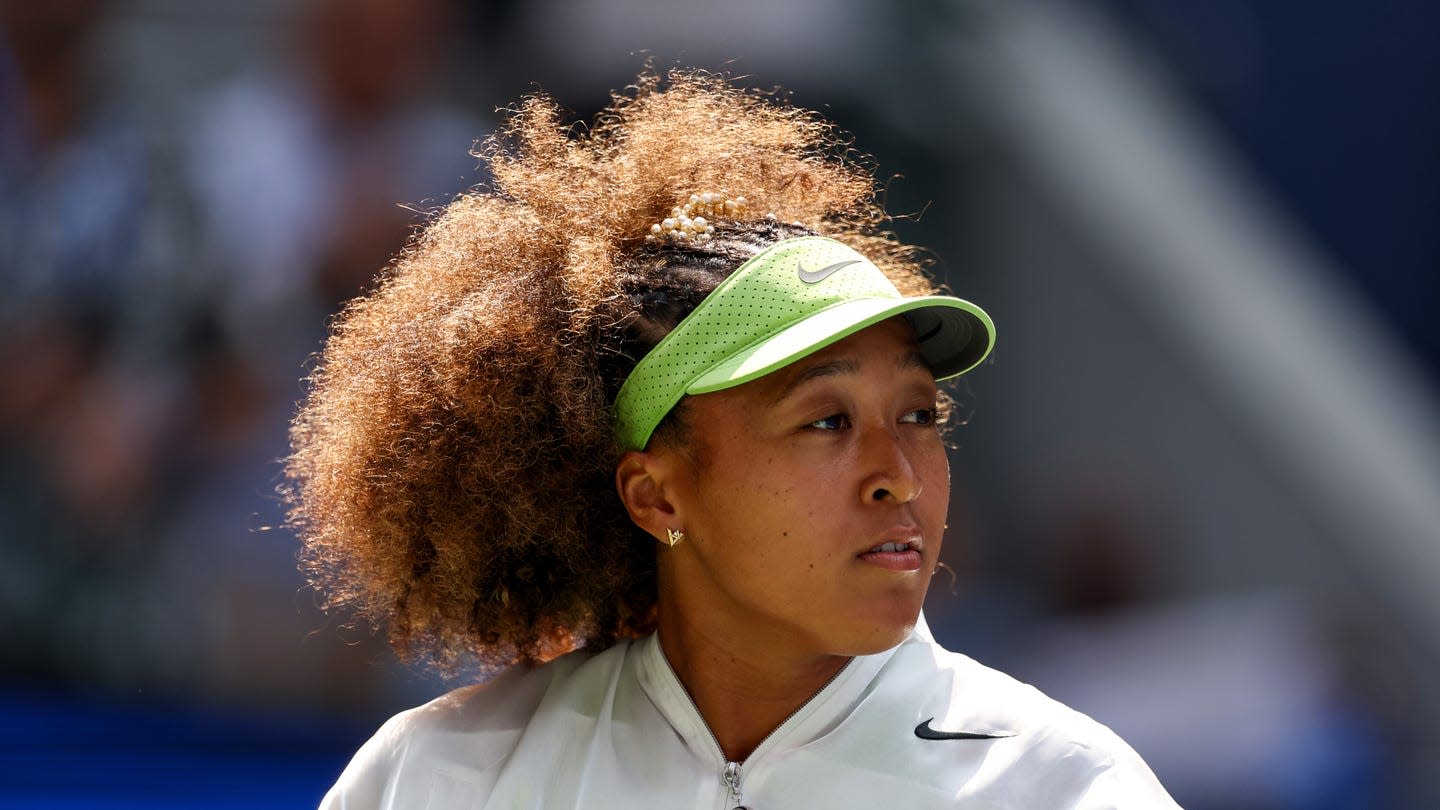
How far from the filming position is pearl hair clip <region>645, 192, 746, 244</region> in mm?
2590

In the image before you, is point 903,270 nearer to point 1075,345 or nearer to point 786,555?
point 786,555

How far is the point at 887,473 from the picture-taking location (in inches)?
89.0

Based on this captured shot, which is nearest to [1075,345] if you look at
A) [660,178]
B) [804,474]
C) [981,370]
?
[981,370]

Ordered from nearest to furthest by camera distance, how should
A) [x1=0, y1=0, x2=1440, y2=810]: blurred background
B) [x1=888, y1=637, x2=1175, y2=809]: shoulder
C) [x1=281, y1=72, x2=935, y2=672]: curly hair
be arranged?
1. [x1=888, y1=637, x2=1175, y2=809]: shoulder
2. [x1=281, y1=72, x2=935, y2=672]: curly hair
3. [x1=0, y1=0, x2=1440, y2=810]: blurred background

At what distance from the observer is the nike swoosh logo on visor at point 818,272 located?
2.40 metres

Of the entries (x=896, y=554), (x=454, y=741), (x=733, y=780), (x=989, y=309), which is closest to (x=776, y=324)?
(x=896, y=554)

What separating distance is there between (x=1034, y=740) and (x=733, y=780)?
436 mm

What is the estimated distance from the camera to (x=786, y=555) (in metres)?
2.29

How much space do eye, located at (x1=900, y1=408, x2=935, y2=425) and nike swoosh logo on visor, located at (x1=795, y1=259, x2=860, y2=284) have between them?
236 millimetres

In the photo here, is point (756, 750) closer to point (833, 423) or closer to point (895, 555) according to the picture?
point (895, 555)

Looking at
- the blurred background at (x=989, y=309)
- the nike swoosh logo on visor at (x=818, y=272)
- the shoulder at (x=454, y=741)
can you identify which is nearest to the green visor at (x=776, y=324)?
the nike swoosh logo on visor at (x=818, y=272)

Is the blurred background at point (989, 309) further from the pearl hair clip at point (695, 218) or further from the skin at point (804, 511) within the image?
the pearl hair clip at point (695, 218)

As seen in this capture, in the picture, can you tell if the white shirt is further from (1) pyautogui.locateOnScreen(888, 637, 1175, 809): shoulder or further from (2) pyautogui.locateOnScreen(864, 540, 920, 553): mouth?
(2) pyautogui.locateOnScreen(864, 540, 920, 553): mouth

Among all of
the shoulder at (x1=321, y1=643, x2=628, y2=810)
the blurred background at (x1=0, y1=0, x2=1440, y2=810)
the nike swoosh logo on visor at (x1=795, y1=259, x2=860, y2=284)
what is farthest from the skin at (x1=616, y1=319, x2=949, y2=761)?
the blurred background at (x1=0, y1=0, x2=1440, y2=810)
